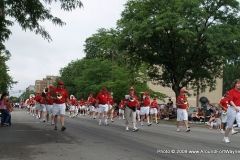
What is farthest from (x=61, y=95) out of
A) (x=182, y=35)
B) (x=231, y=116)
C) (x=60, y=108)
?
(x=182, y=35)

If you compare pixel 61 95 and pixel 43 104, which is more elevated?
pixel 43 104

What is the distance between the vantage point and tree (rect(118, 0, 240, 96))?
4597 centimetres

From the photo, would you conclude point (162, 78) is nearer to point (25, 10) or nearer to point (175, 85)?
point (175, 85)

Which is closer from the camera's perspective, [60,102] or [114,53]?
[60,102]

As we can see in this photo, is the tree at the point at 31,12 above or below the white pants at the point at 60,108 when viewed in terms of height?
above

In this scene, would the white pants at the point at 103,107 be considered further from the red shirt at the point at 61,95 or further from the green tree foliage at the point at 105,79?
the green tree foliage at the point at 105,79

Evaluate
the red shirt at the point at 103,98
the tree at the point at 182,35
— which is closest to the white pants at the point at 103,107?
the red shirt at the point at 103,98

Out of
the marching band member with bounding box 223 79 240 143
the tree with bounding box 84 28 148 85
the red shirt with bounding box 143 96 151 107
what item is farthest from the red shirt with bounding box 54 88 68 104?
the tree with bounding box 84 28 148 85

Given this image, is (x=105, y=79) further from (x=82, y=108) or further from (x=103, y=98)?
(x=103, y=98)

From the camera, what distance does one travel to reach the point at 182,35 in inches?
1799

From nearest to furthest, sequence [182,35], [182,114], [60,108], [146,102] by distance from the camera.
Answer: [60,108] < [182,114] < [146,102] < [182,35]

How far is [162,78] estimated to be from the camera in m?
54.0

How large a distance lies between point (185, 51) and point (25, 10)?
97.3 ft

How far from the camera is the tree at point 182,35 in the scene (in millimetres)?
45969
